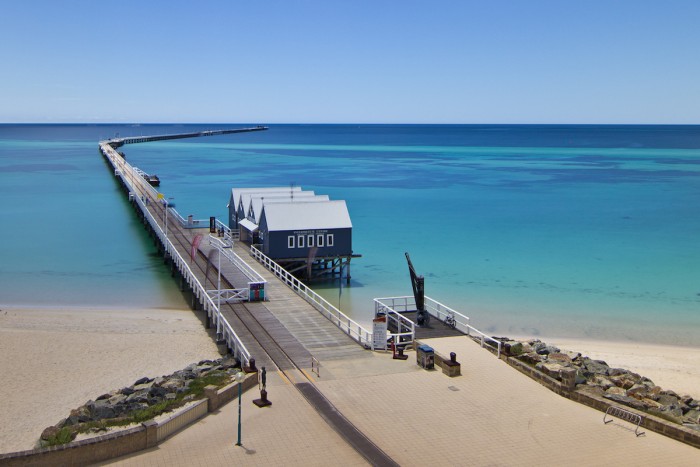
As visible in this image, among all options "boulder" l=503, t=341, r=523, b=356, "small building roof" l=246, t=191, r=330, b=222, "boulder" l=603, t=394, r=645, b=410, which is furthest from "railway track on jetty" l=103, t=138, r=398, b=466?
"boulder" l=603, t=394, r=645, b=410

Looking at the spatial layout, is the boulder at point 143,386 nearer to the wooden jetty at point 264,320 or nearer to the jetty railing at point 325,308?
the wooden jetty at point 264,320

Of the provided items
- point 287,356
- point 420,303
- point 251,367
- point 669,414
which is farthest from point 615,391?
point 251,367

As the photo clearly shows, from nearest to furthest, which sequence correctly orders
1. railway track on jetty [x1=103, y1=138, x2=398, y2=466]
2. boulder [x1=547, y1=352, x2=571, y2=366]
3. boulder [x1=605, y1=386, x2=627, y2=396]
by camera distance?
railway track on jetty [x1=103, y1=138, x2=398, y2=466]
boulder [x1=605, y1=386, x2=627, y2=396]
boulder [x1=547, y1=352, x2=571, y2=366]

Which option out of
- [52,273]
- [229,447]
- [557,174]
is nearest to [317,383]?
[229,447]

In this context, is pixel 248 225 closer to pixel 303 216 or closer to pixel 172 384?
pixel 303 216

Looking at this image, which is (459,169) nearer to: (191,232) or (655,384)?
(191,232)

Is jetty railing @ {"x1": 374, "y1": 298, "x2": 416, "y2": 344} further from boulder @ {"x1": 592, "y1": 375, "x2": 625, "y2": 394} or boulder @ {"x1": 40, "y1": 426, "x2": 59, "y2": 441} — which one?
boulder @ {"x1": 40, "y1": 426, "x2": 59, "y2": 441}
